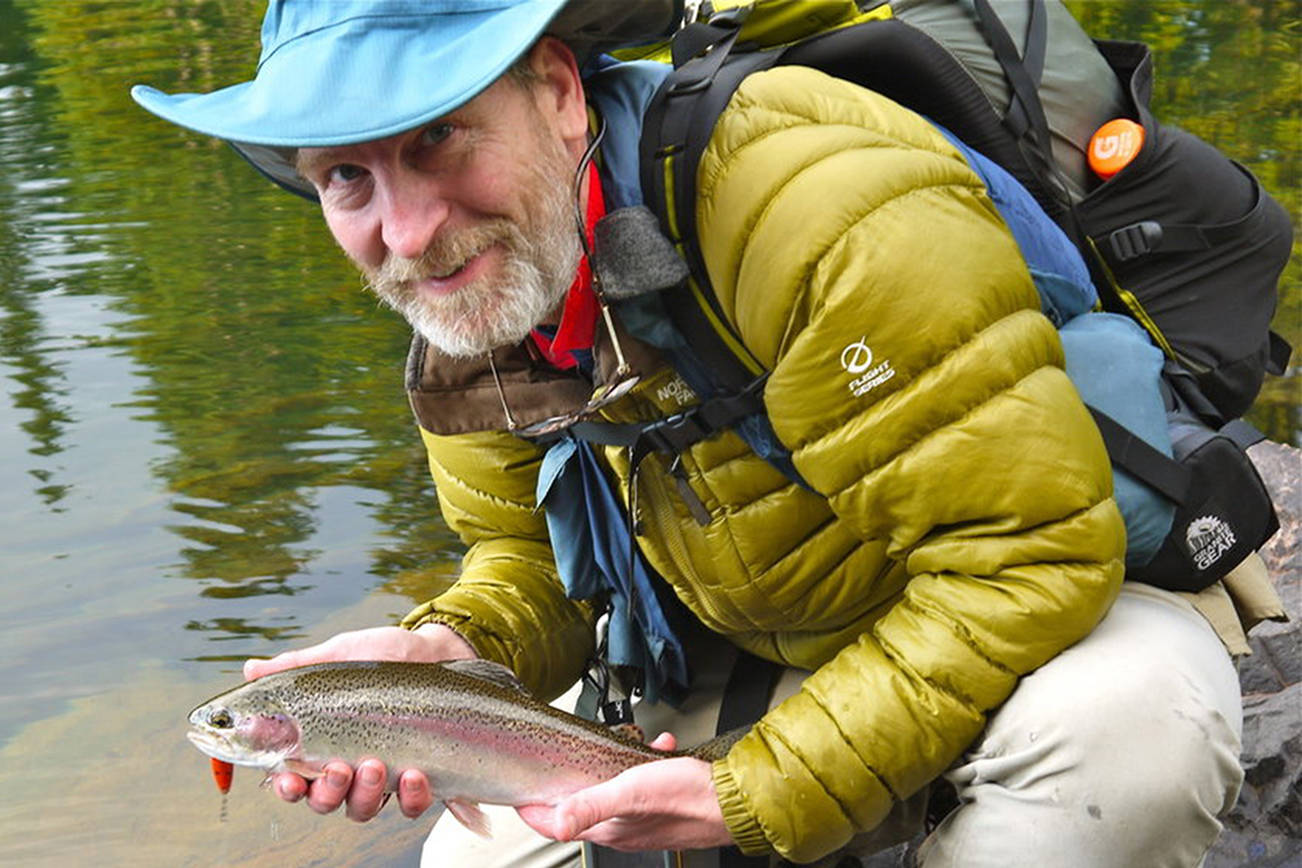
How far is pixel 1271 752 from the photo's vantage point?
365 centimetres

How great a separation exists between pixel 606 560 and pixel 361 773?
0.75 m

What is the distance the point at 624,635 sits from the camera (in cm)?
344

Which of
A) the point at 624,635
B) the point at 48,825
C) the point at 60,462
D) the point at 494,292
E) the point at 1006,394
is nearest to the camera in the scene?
the point at 1006,394

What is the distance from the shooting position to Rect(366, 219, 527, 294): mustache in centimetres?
283

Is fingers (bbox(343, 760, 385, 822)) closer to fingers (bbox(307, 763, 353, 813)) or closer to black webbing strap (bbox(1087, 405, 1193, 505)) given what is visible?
fingers (bbox(307, 763, 353, 813))

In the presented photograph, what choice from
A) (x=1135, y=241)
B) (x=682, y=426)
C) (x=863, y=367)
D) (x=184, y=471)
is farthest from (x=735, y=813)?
(x=184, y=471)

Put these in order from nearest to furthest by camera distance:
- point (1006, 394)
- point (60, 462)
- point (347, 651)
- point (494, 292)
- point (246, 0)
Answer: point (1006, 394) → point (494, 292) → point (347, 651) → point (60, 462) → point (246, 0)

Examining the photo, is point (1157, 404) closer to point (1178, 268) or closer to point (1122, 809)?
point (1178, 268)

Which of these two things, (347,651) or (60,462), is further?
(60,462)

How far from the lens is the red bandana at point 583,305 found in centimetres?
287

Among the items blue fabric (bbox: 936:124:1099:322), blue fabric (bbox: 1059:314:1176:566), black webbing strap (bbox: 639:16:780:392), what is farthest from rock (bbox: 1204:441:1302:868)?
black webbing strap (bbox: 639:16:780:392)

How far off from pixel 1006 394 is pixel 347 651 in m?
1.37

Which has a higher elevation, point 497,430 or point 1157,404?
point 1157,404

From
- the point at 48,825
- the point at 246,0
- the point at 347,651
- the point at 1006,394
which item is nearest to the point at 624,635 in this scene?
the point at 347,651
